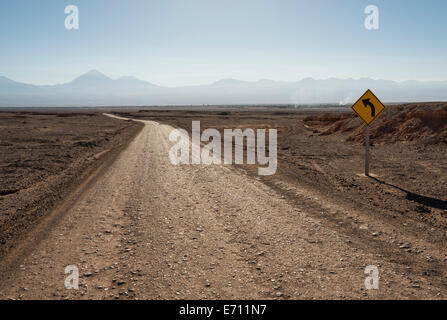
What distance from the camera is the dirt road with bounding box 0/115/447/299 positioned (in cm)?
388

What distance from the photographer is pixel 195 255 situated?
483 centimetres

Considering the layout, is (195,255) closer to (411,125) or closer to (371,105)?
(371,105)

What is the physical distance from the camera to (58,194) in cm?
854

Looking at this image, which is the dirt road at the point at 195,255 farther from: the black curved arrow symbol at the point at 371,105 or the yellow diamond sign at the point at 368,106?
the black curved arrow symbol at the point at 371,105

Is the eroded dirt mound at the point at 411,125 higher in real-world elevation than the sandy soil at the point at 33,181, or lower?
higher

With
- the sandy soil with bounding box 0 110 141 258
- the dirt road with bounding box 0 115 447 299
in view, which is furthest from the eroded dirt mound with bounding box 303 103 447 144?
the sandy soil with bounding box 0 110 141 258

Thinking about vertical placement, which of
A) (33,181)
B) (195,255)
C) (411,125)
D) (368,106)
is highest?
(368,106)

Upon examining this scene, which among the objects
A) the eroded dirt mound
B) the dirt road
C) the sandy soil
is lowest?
the dirt road

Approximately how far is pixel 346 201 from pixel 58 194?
7.66 meters

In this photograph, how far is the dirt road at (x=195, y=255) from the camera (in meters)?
3.88

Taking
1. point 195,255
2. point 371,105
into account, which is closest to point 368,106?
point 371,105

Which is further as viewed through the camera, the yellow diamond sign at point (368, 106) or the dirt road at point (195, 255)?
the yellow diamond sign at point (368, 106)

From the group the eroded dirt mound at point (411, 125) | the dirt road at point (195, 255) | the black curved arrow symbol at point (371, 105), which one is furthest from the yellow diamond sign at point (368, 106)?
the eroded dirt mound at point (411, 125)

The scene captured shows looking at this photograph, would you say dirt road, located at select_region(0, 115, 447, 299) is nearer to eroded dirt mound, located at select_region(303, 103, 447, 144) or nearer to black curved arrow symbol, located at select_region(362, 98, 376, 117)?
black curved arrow symbol, located at select_region(362, 98, 376, 117)
